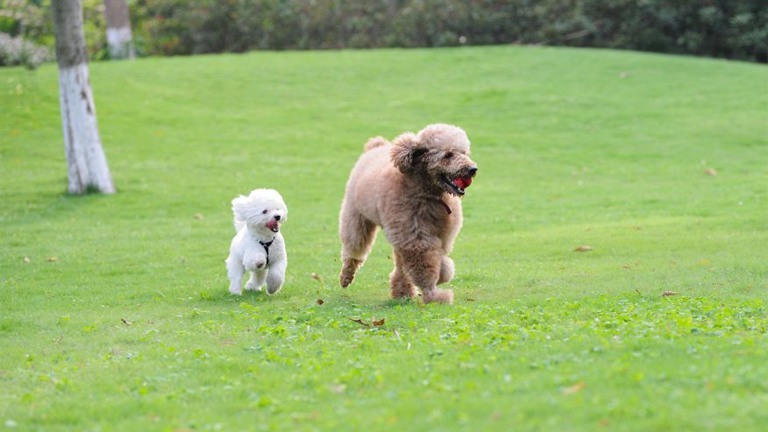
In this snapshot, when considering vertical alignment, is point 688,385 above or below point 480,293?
above

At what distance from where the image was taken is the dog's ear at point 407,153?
9789mm

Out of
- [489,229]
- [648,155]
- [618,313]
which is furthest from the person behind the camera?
[648,155]

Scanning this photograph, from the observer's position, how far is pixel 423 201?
32.8 feet

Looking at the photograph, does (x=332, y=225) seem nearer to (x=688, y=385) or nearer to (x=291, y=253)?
(x=291, y=253)

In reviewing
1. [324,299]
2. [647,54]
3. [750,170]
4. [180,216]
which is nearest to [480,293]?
[324,299]

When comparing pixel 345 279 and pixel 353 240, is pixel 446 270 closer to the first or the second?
pixel 353 240

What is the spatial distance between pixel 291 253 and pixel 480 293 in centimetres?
405

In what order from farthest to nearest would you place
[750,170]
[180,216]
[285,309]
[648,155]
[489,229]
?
[648,155] < [750,170] < [180,216] < [489,229] < [285,309]

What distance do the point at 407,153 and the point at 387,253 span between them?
4559mm

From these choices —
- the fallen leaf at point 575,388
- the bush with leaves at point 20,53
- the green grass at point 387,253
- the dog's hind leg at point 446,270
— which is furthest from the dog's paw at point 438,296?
the bush with leaves at point 20,53

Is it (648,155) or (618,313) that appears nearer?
(618,313)

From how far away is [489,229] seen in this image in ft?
51.6

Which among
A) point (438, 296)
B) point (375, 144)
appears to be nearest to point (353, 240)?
point (375, 144)

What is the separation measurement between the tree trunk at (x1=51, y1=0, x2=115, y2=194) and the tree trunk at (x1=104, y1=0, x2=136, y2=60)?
16.5 meters
